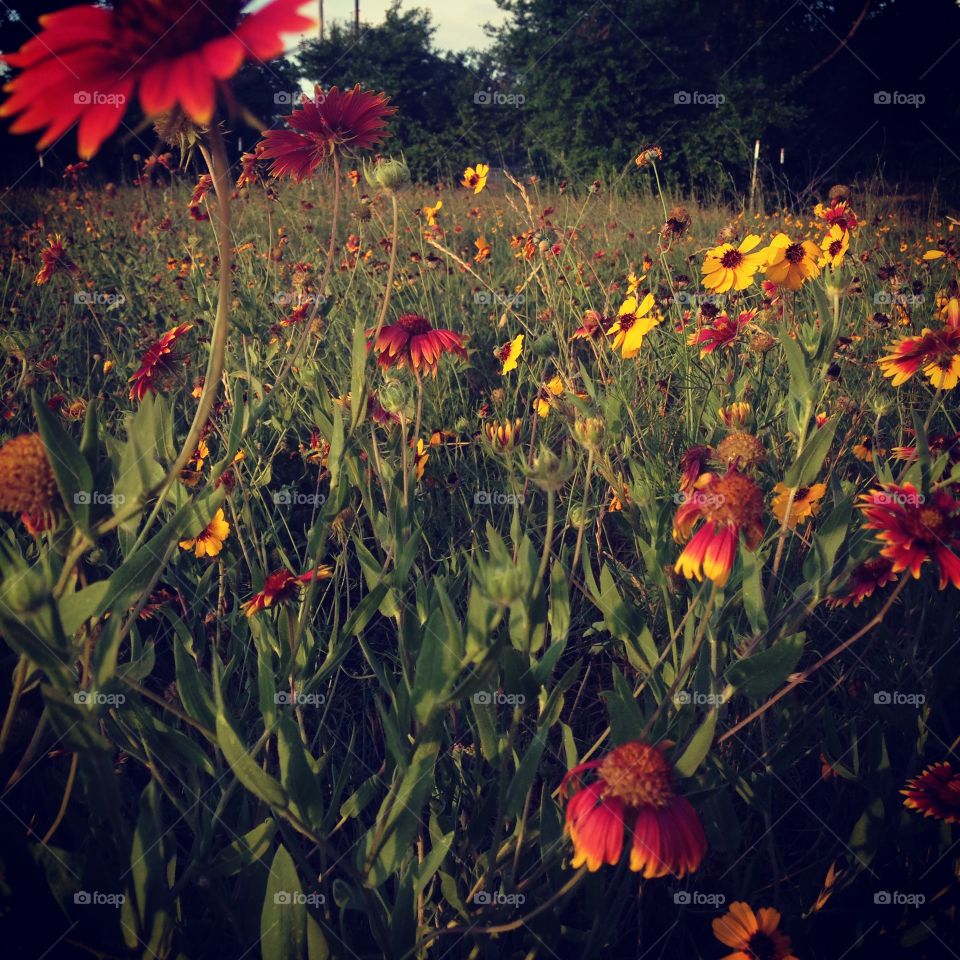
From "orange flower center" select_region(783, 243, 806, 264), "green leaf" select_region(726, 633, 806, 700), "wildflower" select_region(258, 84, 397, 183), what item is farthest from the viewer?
"orange flower center" select_region(783, 243, 806, 264)

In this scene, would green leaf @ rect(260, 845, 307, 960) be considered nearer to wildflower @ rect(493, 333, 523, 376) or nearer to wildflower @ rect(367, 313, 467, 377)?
wildflower @ rect(367, 313, 467, 377)

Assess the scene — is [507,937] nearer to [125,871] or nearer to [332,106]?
[125,871]

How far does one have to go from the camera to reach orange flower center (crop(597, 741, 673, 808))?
567mm

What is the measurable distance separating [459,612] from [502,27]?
1608 cm

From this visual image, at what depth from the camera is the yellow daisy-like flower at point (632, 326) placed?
144 centimetres

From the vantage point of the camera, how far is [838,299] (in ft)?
3.47

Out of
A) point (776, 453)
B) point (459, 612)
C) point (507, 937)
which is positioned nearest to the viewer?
point (507, 937)

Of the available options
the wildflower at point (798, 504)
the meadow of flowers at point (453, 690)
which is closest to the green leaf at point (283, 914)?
the meadow of flowers at point (453, 690)

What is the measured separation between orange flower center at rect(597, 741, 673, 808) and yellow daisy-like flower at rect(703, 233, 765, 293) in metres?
1.18

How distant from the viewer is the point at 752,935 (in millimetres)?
760

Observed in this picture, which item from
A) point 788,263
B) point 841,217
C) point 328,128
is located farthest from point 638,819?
point 841,217

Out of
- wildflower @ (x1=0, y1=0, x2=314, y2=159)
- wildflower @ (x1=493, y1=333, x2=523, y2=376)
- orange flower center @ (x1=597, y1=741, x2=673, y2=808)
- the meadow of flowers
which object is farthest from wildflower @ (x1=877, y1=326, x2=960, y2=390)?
wildflower @ (x1=0, y1=0, x2=314, y2=159)

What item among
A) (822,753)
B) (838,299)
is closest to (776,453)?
(838,299)

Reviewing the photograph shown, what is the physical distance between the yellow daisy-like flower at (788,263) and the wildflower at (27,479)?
125cm
